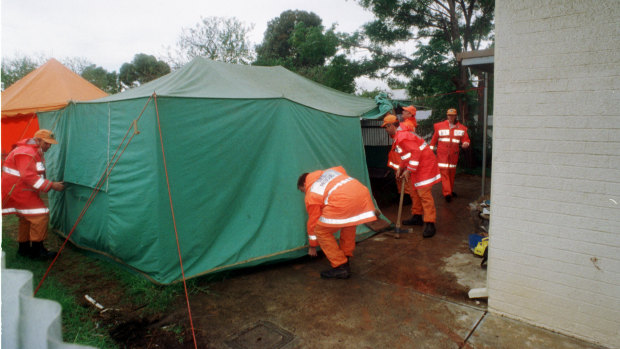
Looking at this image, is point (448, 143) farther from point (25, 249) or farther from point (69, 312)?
point (25, 249)

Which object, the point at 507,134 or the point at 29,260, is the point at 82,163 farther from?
the point at 507,134

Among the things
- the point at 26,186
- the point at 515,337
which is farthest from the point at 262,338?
the point at 26,186

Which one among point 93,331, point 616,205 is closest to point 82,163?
point 93,331

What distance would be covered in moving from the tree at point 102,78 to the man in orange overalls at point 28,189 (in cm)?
1866

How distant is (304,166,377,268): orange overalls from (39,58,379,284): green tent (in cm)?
55

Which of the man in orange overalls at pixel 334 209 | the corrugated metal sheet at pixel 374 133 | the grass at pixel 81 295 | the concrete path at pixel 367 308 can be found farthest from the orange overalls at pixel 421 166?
the corrugated metal sheet at pixel 374 133

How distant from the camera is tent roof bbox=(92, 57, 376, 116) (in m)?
4.16

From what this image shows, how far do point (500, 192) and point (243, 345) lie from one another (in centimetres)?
235

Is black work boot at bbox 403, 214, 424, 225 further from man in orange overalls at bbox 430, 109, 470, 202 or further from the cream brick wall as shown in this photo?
the cream brick wall

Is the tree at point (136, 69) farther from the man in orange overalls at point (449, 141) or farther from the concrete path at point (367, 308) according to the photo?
the concrete path at point (367, 308)

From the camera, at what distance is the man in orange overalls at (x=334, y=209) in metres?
3.75

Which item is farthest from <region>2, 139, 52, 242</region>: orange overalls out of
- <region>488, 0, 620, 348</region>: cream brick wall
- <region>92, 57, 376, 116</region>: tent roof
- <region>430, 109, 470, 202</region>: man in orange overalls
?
<region>430, 109, 470, 202</region>: man in orange overalls

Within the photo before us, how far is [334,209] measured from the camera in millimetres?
3746

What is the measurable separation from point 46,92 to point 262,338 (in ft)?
28.8
